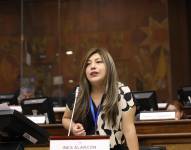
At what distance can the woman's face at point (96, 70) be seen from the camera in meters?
2.54

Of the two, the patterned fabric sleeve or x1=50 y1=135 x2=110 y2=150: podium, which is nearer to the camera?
x1=50 y1=135 x2=110 y2=150: podium

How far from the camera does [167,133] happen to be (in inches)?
148

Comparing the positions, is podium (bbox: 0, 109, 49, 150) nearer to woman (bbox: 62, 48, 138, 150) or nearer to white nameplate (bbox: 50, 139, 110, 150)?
white nameplate (bbox: 50, 139, 110, 150)

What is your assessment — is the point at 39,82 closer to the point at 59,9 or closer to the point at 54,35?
the point at 54,35

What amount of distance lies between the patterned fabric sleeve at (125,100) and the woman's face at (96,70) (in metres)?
0.14

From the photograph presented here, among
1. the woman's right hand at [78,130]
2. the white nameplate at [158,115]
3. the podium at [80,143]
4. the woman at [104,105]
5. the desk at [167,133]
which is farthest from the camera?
the white nameplate at [158,115]

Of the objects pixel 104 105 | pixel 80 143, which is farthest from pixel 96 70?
pixel 80 143

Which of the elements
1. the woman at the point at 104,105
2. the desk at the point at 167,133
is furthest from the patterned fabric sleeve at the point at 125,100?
the desk at the point at 167,133

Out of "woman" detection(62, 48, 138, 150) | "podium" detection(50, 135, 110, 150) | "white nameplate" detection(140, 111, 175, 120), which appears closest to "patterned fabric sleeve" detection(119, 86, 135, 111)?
"woman" detection(62, 48, 138, 150)

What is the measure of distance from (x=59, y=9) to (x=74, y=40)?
739mm

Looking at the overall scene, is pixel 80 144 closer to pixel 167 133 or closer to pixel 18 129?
pixel 18 129

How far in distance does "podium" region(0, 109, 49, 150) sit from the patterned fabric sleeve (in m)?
0.51

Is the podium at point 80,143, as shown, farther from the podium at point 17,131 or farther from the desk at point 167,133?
the desk at point 167,133

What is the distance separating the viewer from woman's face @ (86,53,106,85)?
8.32 ft
